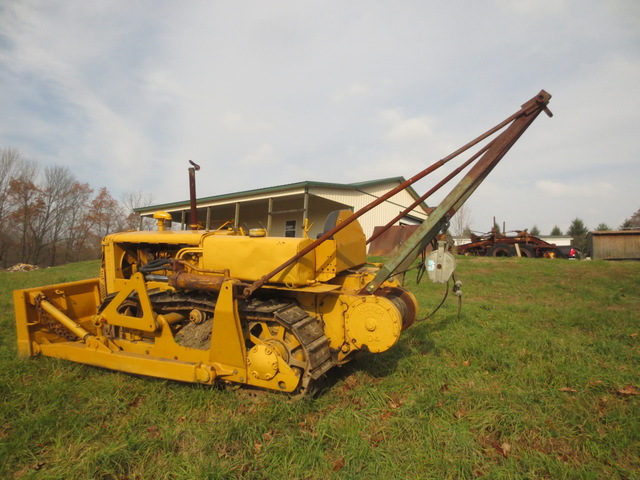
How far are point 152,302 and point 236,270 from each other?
1016mm

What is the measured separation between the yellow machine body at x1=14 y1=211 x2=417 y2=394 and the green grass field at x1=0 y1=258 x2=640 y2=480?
0.86ft

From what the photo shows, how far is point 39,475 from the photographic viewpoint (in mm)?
2354

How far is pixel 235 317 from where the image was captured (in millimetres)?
3229

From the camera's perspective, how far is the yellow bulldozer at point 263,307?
3.19m

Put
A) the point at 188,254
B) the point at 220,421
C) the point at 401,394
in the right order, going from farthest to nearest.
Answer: the point at 188,254 → the point at 401,394 → the point at 220,421

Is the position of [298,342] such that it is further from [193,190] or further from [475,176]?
[193,190]

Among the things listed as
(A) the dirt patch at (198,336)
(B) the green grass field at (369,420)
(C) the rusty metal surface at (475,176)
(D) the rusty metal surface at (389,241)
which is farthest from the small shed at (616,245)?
(A) the dirt patch at (198,336)

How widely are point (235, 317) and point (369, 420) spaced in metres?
1.47

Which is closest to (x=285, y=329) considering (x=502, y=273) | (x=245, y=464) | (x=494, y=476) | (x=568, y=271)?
(x=245, y=464)

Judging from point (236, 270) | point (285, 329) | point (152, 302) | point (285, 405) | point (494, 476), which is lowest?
point (494, 476)

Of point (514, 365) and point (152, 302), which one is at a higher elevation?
point (152, 302)

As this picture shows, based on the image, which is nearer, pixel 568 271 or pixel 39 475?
pixel 39 475

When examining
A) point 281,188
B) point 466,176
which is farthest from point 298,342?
point 281,188

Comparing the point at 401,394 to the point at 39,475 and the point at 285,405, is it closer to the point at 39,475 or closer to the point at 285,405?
the point at 285,405
